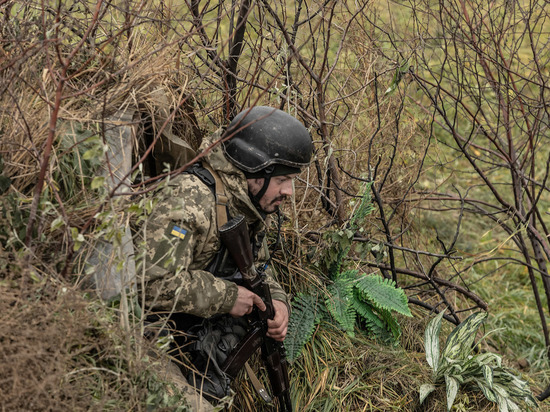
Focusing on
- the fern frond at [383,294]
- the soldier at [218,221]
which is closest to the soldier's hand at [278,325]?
the soldier at [218,221]

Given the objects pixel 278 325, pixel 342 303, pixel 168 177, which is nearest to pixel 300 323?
pixel 342 303

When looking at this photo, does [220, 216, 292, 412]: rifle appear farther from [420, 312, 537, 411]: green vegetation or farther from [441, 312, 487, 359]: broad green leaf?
[441, 312, 487, 359]: broad green leaf

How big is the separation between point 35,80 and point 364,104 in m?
2.68

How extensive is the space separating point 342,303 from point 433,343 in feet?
2.10

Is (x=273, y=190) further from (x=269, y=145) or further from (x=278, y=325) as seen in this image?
(x=278, y=325)

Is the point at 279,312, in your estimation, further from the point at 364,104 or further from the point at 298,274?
the point at 364,104

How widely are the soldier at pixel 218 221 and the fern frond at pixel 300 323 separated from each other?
366 millimetres

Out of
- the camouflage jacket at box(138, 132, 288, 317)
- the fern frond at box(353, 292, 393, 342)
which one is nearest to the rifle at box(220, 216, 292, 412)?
the camouflage jacket at box(138, 132, 288, 317)

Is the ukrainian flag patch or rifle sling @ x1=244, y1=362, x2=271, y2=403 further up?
the ukrainian flag patch

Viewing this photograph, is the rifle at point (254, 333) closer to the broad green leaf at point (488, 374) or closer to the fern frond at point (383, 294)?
the fern frond at point (383, 294)

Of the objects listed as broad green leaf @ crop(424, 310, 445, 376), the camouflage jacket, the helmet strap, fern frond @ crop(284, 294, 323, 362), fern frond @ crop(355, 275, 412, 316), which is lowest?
fern frond @ crop(284, 294, 323, 362)

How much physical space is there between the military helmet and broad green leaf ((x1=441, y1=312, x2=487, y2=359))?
5.36ft

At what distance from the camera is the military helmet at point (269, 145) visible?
3.51 metres

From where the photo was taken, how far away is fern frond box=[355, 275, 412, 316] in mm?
4258
